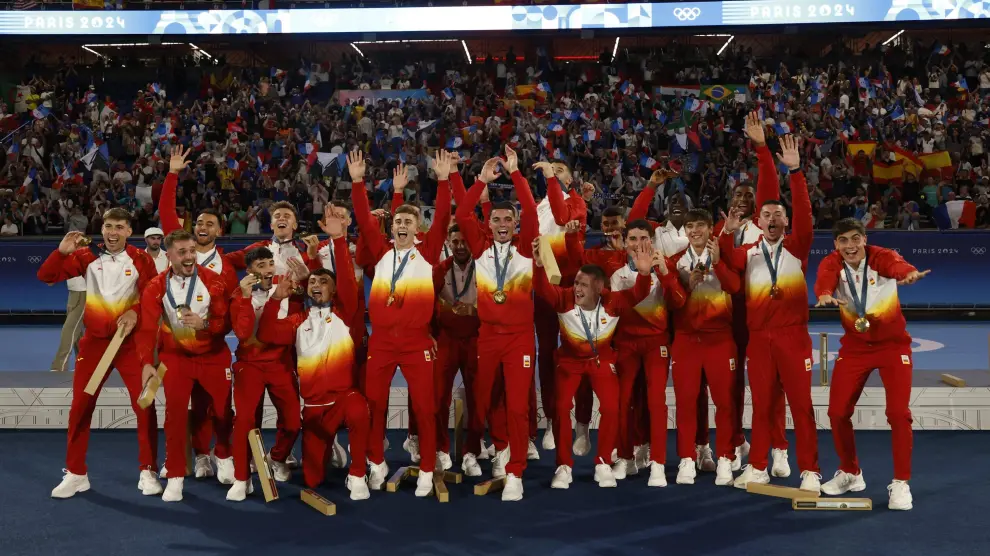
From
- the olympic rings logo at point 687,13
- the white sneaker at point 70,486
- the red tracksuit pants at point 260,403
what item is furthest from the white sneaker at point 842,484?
the olympic rings logo at point 687,13

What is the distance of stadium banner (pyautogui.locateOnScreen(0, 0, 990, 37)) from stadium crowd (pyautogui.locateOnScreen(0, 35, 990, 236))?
1342 mm

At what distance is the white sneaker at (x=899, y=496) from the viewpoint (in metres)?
6.86

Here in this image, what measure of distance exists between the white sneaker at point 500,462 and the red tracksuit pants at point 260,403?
1.67 metres

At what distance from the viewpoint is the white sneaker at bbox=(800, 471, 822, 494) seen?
23.5 feet

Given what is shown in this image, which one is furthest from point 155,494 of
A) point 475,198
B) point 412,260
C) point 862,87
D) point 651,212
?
point 862,87

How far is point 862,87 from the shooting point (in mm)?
23797

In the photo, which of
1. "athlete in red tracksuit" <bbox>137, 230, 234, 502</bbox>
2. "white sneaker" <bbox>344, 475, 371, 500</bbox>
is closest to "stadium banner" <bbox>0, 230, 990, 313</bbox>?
"athlete in red tracksuit" <bbox>137, 230, 234, 502</bbox>

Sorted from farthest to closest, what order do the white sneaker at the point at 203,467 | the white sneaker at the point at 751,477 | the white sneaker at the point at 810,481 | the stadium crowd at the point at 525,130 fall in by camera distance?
the stadium crowd at the point at 525,130
the white sneaker at the point at 203,467
the white sneaker at the point at 751,477
the white sneaker at the point at 810,481

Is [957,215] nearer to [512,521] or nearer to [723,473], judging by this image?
[723,473]

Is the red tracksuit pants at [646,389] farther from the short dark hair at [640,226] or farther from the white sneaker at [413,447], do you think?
the white sneaker at [413,447]

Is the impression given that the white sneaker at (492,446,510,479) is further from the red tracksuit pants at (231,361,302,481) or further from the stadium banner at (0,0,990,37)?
the stadium banner at (0,0,990,37)

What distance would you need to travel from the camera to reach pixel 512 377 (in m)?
7.41

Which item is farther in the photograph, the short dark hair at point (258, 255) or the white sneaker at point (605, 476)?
the white sneaker at point (605, 476)

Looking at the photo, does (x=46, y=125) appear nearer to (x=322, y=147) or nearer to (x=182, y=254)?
(x=322, y=147)
